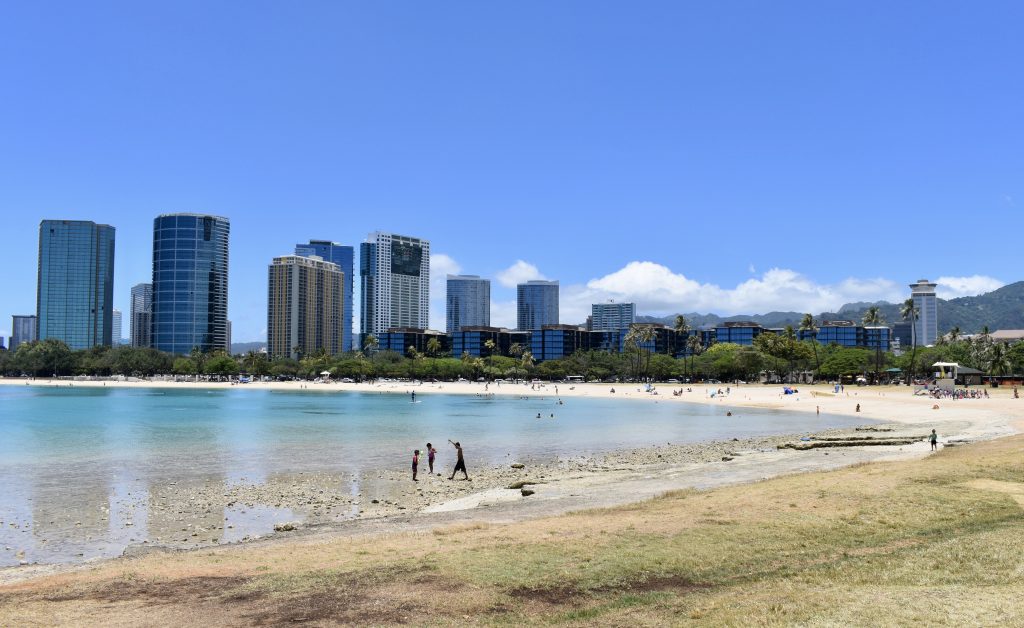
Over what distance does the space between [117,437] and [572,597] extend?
46313 millimetres

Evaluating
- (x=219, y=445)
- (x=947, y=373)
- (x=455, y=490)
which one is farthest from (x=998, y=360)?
(x=219, y=445)

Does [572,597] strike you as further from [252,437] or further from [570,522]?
[252,437]

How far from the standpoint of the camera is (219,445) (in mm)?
43156

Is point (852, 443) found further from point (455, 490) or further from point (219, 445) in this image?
point (219, 445)

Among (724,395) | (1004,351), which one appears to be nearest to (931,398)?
(724,395)

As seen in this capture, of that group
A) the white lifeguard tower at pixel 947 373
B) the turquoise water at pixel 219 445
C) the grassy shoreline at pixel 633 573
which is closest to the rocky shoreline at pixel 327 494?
the turquoise water at pixel 219 445

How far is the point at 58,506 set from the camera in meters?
23.1

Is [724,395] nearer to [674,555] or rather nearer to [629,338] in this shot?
[629,338]

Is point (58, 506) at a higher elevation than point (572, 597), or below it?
below

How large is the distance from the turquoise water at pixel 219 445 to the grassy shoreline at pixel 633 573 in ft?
21.4

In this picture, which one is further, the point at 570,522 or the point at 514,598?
the point at 570,522

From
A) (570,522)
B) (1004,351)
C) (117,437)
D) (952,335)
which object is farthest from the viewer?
(952,335)

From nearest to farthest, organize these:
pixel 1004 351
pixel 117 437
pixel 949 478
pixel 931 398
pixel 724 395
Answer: pixel 949 478, pixel 117 437, pixel 931 398, pixel 724 395, pixel 1004 351

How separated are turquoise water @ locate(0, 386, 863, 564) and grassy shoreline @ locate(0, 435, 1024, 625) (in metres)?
6.52
